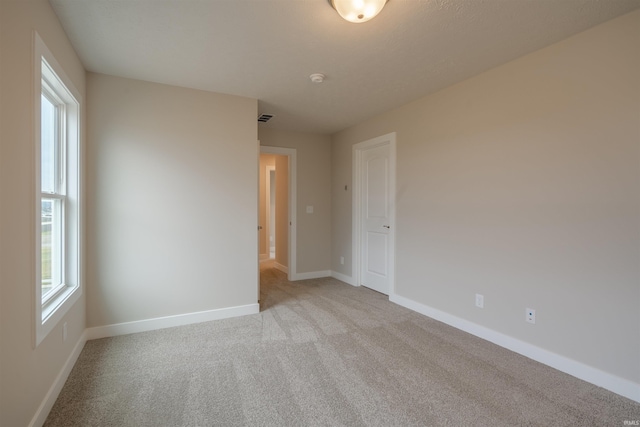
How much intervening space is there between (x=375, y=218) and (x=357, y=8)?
2.87 meters

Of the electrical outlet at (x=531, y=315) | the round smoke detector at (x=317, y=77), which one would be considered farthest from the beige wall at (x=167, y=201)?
the electrical outlet at (x=531, y=315)

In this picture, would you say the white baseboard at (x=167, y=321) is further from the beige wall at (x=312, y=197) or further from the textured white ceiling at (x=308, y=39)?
the textured white ceiling at (x=308, y=39)

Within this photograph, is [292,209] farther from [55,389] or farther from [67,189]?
[55,389]

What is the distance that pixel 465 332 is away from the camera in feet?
9.39

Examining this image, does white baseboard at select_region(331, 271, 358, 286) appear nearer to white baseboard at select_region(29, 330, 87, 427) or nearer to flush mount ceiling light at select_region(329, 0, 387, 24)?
white baseboard at select_region(29, 330, 87, 427)

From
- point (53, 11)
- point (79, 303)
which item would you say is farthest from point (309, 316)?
point (53, 11)

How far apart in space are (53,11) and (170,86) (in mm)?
1156

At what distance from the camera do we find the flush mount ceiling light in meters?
1.69

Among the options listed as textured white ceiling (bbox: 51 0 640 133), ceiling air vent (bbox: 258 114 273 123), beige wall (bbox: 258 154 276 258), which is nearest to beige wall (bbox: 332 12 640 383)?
textured white ceiling (bbox: 51 0 640 133)

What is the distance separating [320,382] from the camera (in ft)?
6.70

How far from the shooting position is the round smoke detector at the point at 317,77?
9.00 ft

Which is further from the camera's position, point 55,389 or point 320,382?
point 320,382

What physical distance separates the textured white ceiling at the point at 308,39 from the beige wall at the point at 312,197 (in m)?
1.75

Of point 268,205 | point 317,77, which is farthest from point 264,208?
point 317,77
